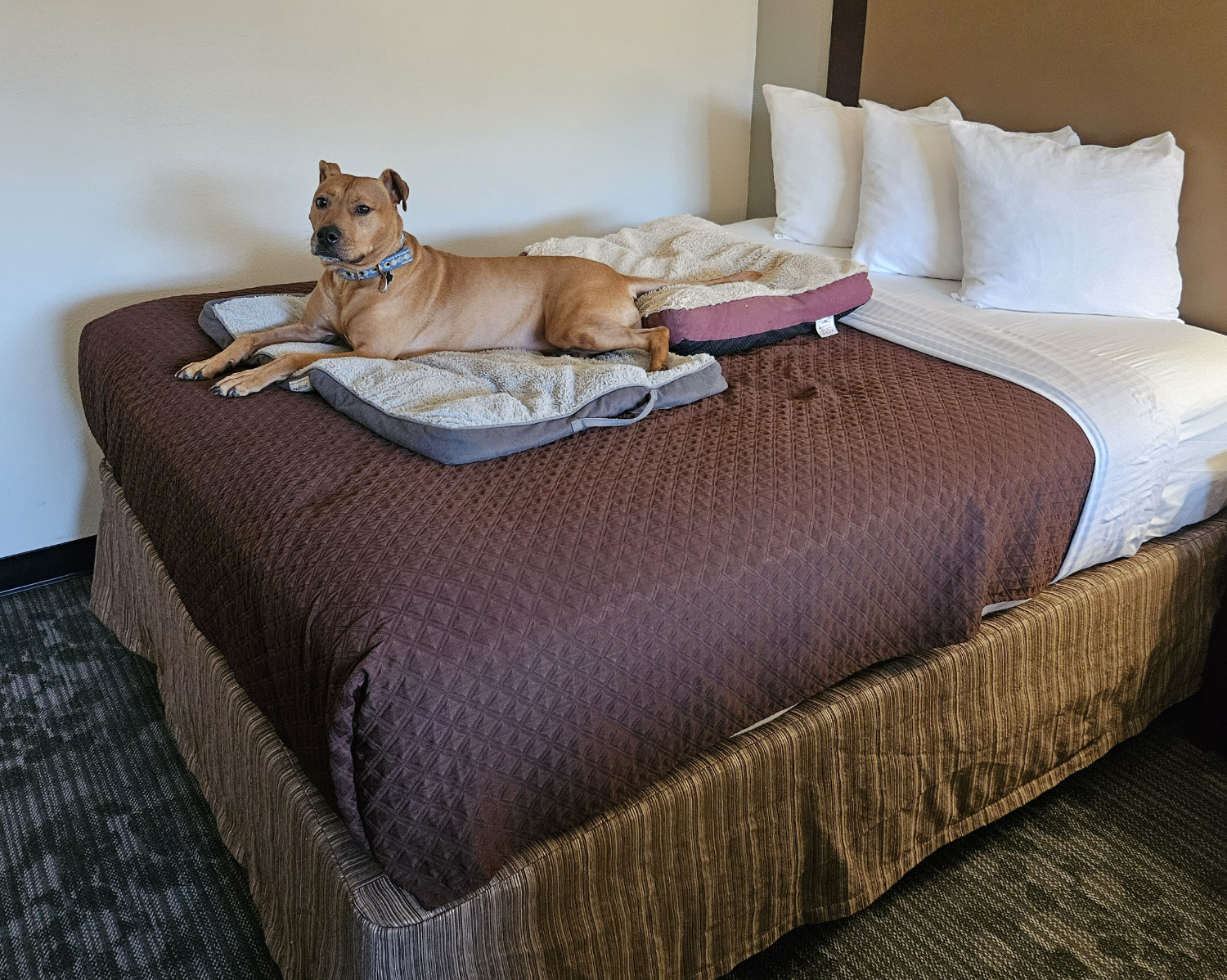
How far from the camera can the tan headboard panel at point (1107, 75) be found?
1943mm

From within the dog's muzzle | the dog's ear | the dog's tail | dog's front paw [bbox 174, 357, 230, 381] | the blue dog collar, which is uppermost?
the dog's ear

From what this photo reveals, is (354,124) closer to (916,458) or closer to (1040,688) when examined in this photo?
(916,458)

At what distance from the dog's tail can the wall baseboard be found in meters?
1.44

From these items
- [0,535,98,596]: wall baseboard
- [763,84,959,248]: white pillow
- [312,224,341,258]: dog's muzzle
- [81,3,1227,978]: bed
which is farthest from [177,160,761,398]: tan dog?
[0,535,98,596]: wall baseboard

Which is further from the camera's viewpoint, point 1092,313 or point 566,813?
point 1092,313

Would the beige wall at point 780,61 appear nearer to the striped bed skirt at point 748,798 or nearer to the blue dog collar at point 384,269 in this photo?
the blue dog collar at point 384,269

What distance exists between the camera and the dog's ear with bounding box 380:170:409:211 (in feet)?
6.10

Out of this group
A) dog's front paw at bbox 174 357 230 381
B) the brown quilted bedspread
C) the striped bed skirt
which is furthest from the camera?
dog's front paw at bbox 174 357 230 381

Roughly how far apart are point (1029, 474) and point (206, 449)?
126 cm

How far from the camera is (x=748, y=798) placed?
1317 millimetres

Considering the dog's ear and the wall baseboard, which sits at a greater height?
the dog's ear

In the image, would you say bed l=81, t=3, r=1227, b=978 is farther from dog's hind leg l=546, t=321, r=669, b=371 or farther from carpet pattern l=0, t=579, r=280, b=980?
dog's hind leg l=546, t=321, r=669, b=371

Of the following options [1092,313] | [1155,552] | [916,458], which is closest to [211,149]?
[916,458]

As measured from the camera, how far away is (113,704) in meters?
1.98
